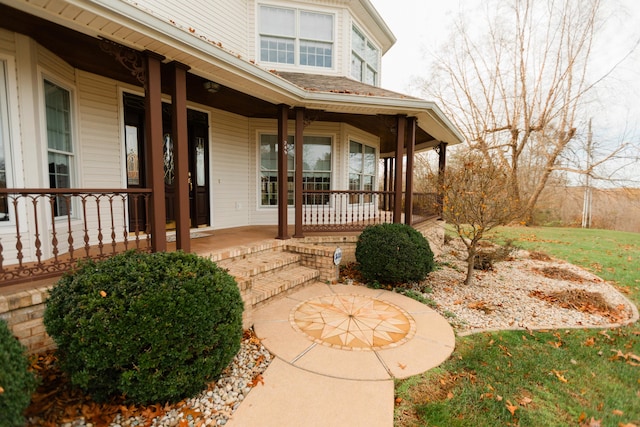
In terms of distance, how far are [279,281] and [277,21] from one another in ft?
21.9

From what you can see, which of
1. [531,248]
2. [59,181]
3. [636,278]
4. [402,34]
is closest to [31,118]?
[59,181]

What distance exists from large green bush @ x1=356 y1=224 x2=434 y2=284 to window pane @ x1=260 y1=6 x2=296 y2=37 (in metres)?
5.80

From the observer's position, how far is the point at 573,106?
53.0 feet

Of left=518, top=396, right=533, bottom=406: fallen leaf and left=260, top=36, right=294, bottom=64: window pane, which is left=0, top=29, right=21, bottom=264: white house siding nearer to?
left=260, top=36, right=294, bottom=64: window pane

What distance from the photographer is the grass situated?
2.23 m

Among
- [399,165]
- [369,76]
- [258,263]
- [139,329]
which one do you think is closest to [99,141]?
[258,263]

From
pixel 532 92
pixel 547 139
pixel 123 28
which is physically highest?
pixel 532 92

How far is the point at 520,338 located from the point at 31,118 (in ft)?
20.8

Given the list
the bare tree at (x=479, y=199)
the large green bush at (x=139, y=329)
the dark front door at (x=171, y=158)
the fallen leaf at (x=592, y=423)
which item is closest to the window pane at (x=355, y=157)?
the bare tree at (x=479, y=199)

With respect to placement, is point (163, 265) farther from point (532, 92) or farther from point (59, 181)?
point (532, 92)

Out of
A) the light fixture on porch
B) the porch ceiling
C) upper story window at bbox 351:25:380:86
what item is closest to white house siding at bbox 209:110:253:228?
the porch ceiling

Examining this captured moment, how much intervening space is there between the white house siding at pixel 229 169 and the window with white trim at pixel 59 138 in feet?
8.35

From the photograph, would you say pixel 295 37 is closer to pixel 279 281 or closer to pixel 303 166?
pixel 303 166

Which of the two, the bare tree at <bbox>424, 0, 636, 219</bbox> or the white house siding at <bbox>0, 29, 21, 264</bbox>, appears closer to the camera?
the white house siding at <bbox>0, 29, 21, 264</bbox>
